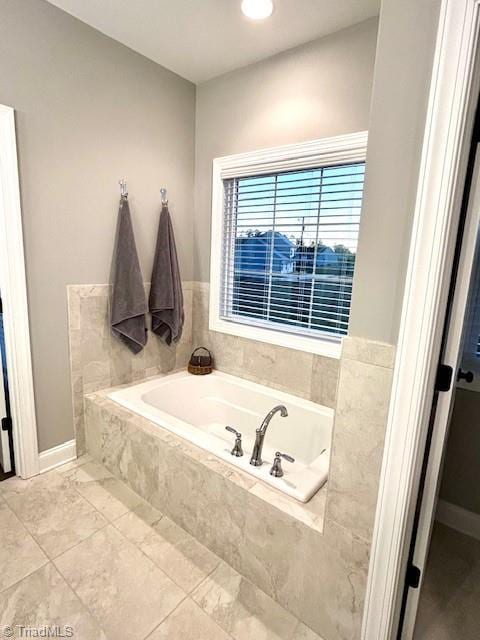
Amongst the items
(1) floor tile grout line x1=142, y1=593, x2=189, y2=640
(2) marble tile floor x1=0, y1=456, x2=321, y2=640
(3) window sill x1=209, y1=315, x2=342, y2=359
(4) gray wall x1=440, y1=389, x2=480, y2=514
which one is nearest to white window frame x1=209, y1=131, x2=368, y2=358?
(3) window sill x1=209, y1=315, x2=342, y2=359

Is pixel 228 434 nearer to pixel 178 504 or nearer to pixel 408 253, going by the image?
pixel 178 504

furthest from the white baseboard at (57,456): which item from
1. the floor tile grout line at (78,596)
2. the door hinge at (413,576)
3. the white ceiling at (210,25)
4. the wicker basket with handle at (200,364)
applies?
the white ceiling at (210,25)

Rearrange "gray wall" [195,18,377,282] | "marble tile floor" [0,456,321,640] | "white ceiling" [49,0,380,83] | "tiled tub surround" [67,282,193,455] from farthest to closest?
"tiled tub surround" [67,282,193,455] < "gray wall" [195,18,377,282] < "white ceiling" [49,0,380,83] < "marble tile floor" [0,456,321,640]

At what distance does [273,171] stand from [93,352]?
1713 mm

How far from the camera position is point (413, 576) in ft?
3.91

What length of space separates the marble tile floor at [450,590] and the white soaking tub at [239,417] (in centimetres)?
67

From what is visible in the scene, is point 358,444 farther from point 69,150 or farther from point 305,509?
point 69,150

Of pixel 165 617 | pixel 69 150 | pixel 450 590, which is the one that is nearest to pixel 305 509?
pixel 165 617

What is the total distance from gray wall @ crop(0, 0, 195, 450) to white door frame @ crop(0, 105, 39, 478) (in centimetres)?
5

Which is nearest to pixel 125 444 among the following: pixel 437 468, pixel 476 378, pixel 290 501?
pixel 290 501

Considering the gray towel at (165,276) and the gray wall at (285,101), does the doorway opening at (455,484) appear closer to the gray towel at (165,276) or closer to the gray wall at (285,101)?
the gray wall at (285,101)

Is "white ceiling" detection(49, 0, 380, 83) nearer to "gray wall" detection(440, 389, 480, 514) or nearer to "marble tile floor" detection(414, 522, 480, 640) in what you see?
"gray wall" detection(440, 389, 480, 514)

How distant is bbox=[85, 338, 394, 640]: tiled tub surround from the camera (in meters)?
1.07

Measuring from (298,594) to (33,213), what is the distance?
2.23 meters
